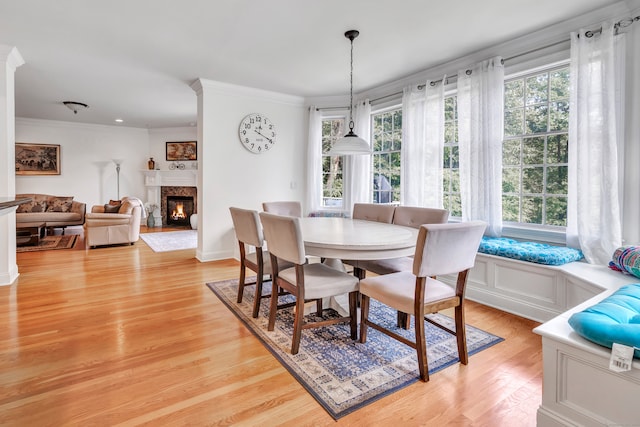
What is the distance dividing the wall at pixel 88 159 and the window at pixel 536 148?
832 centimetres

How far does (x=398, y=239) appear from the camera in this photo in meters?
2.23

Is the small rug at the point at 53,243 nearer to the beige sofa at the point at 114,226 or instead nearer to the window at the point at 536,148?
the beige sofa at the point at 114,226

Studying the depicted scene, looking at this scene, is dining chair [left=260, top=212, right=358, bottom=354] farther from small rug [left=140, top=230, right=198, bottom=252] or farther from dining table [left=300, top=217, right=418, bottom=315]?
small rug [left=140, top=230, right=198, bottom=252]

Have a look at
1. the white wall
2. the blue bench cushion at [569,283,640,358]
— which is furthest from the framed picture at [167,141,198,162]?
the blue bench cushion at [569,283,640,358]

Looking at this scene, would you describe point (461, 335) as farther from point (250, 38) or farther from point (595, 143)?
point (250, 38)

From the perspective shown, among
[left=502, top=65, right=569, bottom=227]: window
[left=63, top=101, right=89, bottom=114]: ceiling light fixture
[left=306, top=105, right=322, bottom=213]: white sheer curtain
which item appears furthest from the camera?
[left=63, top=101, right=89, bottom=114]: ceiling light fixture

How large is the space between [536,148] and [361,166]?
2.32 m

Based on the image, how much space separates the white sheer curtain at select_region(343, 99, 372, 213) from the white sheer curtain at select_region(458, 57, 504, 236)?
157 centimetres

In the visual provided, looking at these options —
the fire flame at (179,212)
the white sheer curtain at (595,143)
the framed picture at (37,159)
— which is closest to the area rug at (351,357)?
the white sheer curtain at (595,143)

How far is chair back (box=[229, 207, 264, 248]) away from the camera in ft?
8.46

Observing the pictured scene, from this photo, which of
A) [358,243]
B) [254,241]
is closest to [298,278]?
[358,243]

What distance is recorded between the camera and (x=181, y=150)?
8445mm

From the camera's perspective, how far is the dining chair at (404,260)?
2678 mm

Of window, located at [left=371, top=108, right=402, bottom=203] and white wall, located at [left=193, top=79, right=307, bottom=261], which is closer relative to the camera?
white wall, located at [left=193, top=79, right=307, bottom=261]
